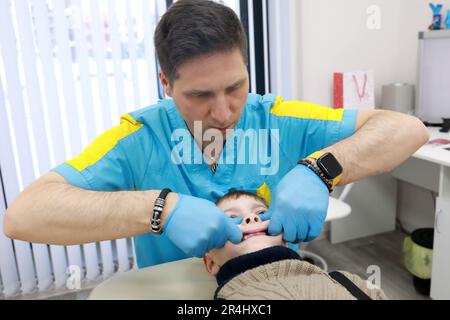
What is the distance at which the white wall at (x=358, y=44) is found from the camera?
2619mm

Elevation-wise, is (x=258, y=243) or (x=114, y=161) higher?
Result: (x=114, y=161)

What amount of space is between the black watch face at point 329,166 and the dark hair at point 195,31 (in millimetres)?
394

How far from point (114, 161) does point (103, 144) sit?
6 centimetres

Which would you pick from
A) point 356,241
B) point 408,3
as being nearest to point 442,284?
point 356,241

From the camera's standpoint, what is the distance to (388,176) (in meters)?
2.96

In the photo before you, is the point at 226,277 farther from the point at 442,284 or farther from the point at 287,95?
the point at 287,95

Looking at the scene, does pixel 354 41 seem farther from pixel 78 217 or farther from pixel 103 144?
pixel 78 217

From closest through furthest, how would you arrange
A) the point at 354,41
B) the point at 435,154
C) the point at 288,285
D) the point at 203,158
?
the point at 288,285 → the point at 203,158 → the point at 435,154 → the point at 354,41

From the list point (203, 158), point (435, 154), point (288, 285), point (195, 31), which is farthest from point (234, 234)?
point (435, 154)

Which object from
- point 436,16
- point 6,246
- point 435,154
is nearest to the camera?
point 435,154

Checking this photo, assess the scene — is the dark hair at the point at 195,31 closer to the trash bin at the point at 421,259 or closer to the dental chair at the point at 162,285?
the dental chair at the point at 162,285

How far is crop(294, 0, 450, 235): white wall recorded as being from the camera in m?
2.62

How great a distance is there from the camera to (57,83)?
7.05 ft

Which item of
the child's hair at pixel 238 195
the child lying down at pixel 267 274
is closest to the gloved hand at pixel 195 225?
the child lying down at pixel 267 274
